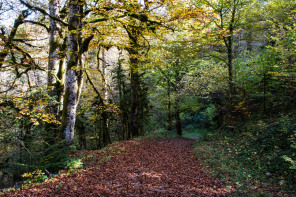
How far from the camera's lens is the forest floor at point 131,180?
147 inches

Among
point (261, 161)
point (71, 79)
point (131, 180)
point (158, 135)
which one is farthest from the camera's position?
point (158, 135)

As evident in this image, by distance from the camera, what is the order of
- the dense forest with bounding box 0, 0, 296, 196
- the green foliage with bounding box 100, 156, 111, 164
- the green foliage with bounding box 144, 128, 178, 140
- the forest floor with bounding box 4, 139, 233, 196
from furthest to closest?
the green foliage with bounding box 144, 128, 178, 140 → the green foliage with bounding box 100, 156, 111, 164 → the dense forest with bounding box 0, 0, 296, 196 → the forest floor with bounding box 4, 139, 233, 196

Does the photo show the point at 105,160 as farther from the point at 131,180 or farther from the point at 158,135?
the point at 158,135

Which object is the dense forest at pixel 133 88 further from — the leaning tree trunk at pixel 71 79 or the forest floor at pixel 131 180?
the forest floor at pixel 131 180

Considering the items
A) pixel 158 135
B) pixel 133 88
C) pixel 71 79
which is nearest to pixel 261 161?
pixel 71 79

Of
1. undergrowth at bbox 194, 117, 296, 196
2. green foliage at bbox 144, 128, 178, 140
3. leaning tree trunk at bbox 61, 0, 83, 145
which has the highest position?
leaning tree trunk at bbox 61, 0, 83, 145

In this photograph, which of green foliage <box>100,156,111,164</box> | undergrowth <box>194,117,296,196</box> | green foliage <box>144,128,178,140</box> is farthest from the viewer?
green foliage <box>144,128,178,140</box>

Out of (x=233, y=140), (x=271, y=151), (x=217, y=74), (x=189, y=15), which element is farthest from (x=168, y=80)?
(x=271, y=151)

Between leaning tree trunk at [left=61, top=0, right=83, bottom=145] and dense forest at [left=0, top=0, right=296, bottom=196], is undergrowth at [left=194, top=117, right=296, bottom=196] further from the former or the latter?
leaning tree trunk at [left=61, top=0, right=83, bottom=145]

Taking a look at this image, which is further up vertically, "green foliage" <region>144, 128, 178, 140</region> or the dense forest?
the dense forest

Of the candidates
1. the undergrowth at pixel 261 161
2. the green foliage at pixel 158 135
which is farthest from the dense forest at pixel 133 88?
the green foliage at pixel 158 135

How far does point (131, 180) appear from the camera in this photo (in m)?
4.48


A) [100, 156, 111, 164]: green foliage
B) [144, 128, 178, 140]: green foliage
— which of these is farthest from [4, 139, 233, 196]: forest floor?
[144, 128, 178, 140]: green foliage

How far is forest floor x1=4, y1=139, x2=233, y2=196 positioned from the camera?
12.3 ft
